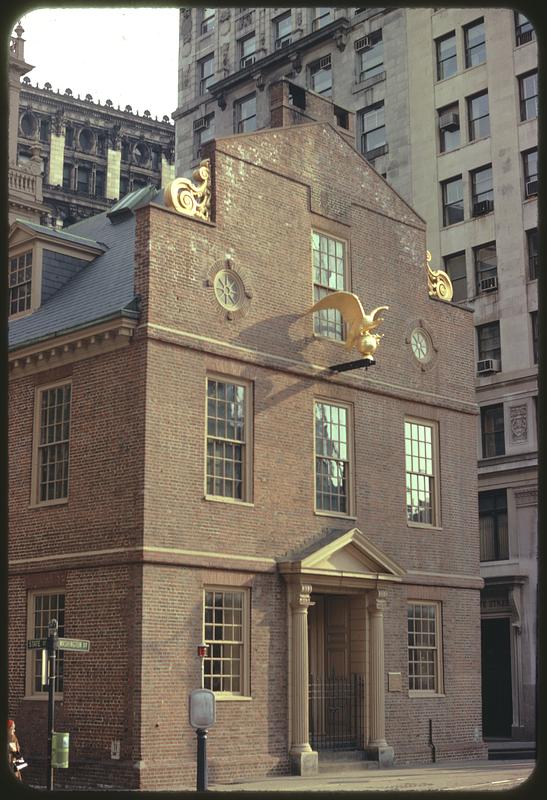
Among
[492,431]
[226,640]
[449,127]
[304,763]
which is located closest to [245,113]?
[449,127]

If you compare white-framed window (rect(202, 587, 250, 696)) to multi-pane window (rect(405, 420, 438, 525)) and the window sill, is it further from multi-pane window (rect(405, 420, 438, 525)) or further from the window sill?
multi-pane window (rect(405, 420, 438, 525))

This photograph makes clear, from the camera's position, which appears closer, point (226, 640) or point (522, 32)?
point (226, 640)

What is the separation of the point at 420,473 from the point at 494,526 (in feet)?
48.1

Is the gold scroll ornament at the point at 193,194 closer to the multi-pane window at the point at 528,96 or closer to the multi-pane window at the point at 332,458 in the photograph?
the multi-pane window at the point at 332,458

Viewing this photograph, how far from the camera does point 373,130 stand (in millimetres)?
Answer: 49094

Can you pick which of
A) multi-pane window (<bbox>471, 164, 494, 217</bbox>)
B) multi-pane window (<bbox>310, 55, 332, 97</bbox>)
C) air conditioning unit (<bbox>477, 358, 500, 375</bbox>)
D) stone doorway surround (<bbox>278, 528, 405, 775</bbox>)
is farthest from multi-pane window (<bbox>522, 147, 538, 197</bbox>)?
stone doorway surround (<bbox>278, 528, 405, 775</bbox>)

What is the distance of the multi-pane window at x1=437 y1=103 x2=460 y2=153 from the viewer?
147 ft

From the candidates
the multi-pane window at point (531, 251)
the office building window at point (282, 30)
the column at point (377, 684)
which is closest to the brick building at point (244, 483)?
the column at point (377, 684)

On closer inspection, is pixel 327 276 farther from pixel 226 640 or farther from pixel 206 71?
pixel 206 71

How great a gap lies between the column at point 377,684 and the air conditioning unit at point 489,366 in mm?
18401

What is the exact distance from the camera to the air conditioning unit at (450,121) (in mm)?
44750

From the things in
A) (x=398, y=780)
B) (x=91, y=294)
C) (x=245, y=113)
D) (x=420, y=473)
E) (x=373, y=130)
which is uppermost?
(x=245, y=113)

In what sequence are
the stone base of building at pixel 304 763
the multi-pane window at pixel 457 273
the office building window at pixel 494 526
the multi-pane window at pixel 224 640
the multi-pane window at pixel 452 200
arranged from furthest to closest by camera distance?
the multi-pane window at pixel 452 200 → the multi-pane window at pixel 457 273 → the office building window at pixel 494 526 → the stone base of building at pixel 304 763 → the multi-pane window at pixel 224 640

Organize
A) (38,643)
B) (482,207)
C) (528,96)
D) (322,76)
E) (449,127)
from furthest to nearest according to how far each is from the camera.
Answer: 1. (322,76)
2. (449,127)
3. (482,207)
4. (528,96)
5. (38,643)
